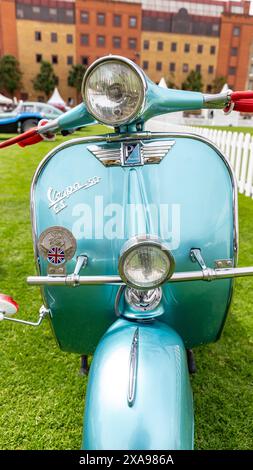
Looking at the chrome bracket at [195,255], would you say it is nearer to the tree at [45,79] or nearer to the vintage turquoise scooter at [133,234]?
the vintage turquoise scooter at [133,234]

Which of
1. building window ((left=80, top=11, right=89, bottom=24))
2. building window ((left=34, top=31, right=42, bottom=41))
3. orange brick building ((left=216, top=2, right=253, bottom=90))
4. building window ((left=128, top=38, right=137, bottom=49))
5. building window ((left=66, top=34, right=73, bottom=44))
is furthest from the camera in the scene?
orange brick building ((left=216, top=2, right=253, bottom=90))

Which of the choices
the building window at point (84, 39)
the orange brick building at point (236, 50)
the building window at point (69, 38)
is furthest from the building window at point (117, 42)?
the orange brick building at point (236, 50)

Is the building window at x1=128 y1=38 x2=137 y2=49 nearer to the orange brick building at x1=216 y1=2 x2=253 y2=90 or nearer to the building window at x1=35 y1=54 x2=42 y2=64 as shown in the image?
the building window at x1=35 y1=54 x2=42 y2=64

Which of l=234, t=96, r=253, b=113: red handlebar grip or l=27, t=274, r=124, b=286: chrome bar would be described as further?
l=234, t=96, r=253, b=113: red handlebar grip

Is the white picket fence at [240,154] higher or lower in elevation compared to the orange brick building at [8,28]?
lower

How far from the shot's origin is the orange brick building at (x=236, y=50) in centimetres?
4366

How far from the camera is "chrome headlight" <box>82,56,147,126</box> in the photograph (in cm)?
108

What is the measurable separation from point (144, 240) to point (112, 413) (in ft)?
1.54

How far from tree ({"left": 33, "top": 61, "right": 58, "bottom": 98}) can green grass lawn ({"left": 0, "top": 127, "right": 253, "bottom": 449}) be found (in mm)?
41256

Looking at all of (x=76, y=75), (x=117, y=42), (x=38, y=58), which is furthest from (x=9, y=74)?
(x=117, y=42)

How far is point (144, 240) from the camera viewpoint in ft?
3.00

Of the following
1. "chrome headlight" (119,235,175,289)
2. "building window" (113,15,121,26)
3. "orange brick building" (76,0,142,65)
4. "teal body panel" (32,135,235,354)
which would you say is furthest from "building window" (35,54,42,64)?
"chrome headlight" (119,235,175,289)

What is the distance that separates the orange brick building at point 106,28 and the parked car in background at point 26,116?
93.1 ft

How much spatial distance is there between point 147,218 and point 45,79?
43.1m
